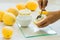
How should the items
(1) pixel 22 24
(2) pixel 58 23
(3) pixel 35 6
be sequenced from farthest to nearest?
(3) pixel 35 6 → (2) pixel 58 23 → (1) pixel 22 24

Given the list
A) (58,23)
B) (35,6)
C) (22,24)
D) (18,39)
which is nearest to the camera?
(18,39)

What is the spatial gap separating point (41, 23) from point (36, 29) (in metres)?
0.06

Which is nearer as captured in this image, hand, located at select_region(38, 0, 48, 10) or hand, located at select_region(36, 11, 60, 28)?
hand, located at select_region(36, 11, 60, 28)

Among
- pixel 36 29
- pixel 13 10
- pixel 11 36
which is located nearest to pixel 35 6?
pixel 13 10

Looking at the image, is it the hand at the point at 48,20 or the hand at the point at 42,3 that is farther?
the hand at the point at 42,3

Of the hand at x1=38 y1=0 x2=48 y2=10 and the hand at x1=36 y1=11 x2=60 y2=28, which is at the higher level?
the hand at x1=38 y1=0 x2=48 y2=10

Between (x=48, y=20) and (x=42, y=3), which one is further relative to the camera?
(x=42, y=3)

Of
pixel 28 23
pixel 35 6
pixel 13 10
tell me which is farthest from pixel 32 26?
pixel 35 6

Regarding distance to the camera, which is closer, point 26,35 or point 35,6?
point 26,35

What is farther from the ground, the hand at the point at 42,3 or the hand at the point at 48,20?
the hand at the point at 42,3

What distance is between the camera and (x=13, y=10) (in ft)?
3.47

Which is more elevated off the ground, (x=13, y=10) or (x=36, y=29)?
(x=13, y=10)

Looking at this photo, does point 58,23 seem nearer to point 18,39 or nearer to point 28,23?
point 28,23

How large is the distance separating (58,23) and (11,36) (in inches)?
14.4
